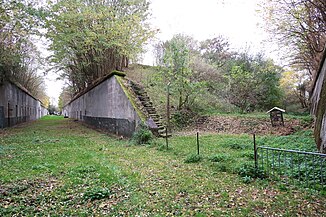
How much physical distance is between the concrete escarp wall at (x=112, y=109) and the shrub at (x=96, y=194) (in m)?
5.61

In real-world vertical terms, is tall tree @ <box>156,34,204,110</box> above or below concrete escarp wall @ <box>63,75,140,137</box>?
above

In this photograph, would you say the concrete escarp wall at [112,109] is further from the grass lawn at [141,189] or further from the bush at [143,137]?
the grass lawn at [141,189]

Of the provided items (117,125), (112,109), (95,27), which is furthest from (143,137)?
(95,27)

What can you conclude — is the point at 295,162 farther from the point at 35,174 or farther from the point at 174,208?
the point at 35,174

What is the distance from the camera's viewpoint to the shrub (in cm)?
340

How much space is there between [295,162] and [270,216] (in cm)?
252

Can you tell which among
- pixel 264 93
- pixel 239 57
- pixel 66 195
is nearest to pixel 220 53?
pixel 239 57

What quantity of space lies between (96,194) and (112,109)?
8.32 m

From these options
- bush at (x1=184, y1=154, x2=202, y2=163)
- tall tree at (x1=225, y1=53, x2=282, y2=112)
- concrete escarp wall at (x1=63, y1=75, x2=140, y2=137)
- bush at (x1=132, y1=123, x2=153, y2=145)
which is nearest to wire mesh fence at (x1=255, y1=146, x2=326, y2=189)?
bush at (x1=184, y1=154, x2=202, y2=163)

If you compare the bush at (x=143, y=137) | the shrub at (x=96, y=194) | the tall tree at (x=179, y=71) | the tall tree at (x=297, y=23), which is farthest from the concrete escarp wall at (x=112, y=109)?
the tall tree at (x=297, y=23)

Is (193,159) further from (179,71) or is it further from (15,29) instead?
(15,29)

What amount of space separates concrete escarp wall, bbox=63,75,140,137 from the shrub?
18.4ft

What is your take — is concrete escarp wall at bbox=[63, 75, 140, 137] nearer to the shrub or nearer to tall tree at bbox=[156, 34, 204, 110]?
tall tree at bbox=[156, 34, 204, 110]

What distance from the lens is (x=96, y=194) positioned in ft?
11.4
